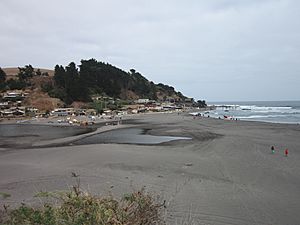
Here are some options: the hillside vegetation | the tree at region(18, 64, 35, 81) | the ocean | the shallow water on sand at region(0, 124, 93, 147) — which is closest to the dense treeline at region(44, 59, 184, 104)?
the hillside vegetation

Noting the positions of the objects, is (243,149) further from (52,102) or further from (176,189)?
(52,102)

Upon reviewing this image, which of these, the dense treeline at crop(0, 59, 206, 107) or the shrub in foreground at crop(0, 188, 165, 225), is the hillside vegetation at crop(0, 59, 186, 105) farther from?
the shrub in foreground at crop(0, 188, 165, 225)

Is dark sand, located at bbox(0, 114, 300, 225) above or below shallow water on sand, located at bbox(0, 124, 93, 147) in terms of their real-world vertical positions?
above

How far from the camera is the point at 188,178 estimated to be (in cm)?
1002

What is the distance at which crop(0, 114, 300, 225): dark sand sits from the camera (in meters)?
6.93

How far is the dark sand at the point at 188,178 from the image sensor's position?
22.7ft

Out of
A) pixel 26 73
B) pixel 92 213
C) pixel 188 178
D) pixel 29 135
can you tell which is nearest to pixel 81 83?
pixel 26 73

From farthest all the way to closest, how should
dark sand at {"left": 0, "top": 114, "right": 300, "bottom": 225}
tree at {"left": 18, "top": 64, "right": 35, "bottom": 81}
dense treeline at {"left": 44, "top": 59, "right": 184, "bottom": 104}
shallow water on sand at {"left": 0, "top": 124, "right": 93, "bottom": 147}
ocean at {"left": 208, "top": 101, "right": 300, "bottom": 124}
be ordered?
1. tree at {"left": 18, "top": 64, "right": 35, "bottom": 81}
2. dense treeline at {"left": 44, "top": 59, "right": 184, "bottom": 104}
3. ocean at {"left": 208, "top": 101, "right": 300, "bottom": 124}
4. shallow water on sand at {"left": 0, "top": 124, "right": 93, "bottom": 147}
5. dark sand at {"left": 0, "top": 114, "right": 300, "bottom": 225}

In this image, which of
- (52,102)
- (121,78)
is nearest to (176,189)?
(52,102)

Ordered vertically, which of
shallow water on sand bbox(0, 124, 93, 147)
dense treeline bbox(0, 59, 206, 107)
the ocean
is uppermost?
dense treeline bbox(0, 59, 206, 107)

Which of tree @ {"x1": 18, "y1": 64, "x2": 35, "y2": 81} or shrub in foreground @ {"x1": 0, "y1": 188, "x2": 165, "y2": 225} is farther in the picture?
tree @ {"x1": 18, "y1": 64, "x2": 35, "y2": 81}

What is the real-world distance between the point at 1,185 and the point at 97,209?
8135mm

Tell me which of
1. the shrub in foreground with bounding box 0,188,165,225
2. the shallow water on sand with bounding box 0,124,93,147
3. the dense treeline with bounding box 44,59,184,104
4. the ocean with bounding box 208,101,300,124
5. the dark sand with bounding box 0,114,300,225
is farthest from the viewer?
the dense treeline with bounding box 44,59,184,104

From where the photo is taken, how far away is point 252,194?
827 cm
